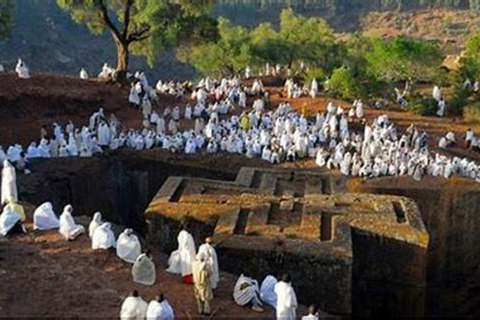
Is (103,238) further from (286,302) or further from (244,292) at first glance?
(286,302)

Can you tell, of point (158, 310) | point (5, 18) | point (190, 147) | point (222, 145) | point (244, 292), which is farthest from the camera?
point (5, 18)

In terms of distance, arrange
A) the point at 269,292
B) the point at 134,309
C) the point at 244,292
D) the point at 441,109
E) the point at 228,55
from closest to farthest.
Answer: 1. the point at 134,309
2. the point at 244,292
3. the point at 269,292
4. the point at 441,109
5. the point at 228,55

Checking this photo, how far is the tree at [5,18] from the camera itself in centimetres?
2662

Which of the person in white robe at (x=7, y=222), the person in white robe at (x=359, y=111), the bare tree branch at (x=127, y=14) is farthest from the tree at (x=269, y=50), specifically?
the person in white robe at (x=7, y=222)

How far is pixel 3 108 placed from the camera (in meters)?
22.9

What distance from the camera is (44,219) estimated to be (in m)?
14.1

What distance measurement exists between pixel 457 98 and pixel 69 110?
16.3 metres

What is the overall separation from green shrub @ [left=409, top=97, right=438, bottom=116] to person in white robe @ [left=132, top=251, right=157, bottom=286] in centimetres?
2010

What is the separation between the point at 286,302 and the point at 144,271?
2.48m

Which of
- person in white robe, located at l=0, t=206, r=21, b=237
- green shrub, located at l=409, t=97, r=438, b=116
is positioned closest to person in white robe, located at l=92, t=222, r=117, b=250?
person in white robe, located at l=0, t=206, r=21, b=237

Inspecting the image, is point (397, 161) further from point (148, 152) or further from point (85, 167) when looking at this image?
point (85, 167)

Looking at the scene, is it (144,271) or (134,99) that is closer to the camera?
(144,271)

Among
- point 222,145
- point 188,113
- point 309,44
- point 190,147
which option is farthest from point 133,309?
point 309,44

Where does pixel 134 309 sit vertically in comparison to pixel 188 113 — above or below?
below
